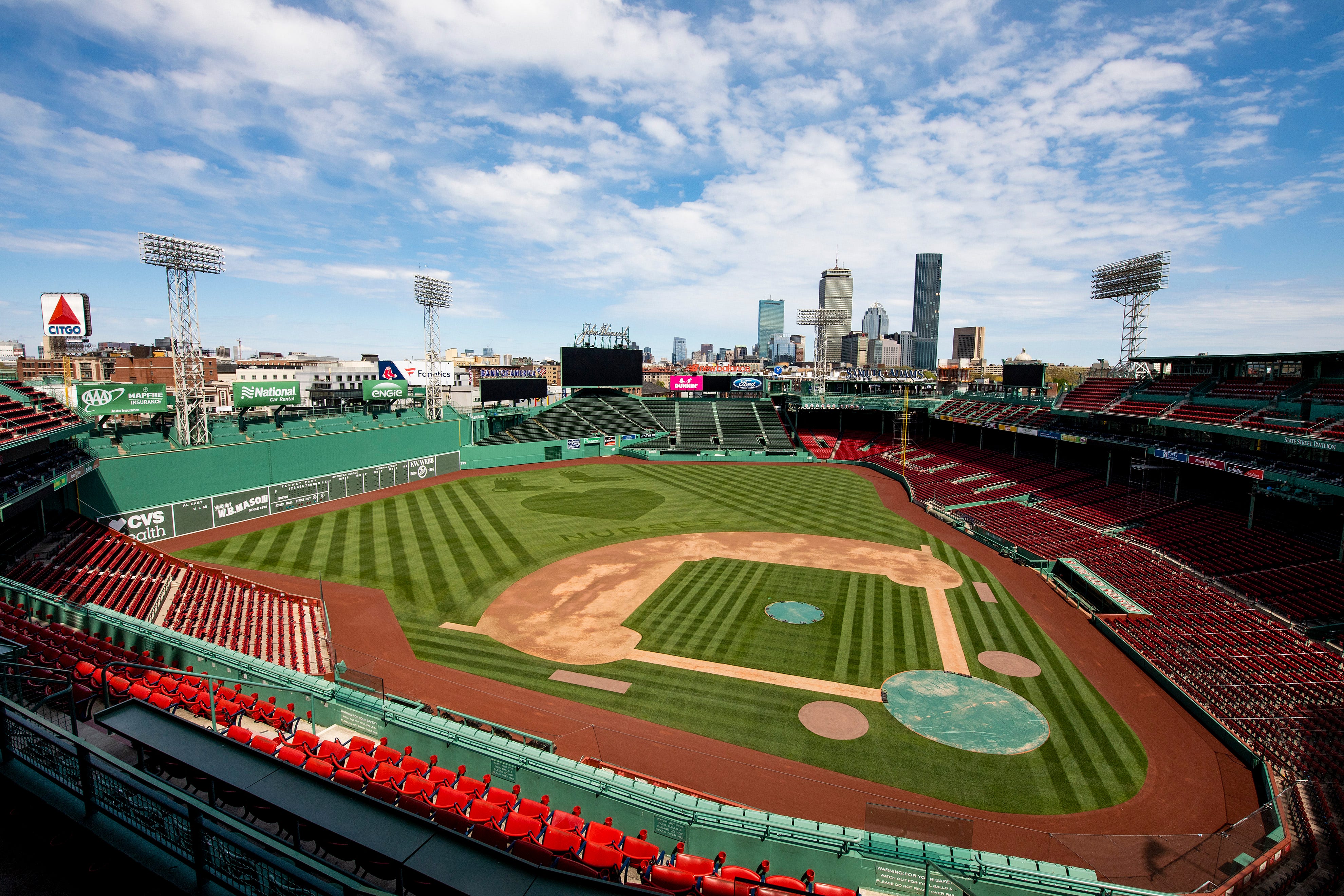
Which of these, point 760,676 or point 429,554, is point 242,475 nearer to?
point 429,554

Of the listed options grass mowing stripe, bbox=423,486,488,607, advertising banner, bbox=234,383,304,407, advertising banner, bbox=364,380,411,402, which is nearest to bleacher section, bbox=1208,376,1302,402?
grass mowing stripe, bbox=423,486,488,607

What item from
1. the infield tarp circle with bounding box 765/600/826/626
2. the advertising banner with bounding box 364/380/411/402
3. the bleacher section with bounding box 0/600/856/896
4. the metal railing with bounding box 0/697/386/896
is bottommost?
the infield tarp circle with bounding box 765/600/826/626

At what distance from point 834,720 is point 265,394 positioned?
4287cm

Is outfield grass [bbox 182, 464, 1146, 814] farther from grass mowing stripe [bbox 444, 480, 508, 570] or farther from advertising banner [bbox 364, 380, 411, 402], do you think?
advertising banner [bbox 364, 380, 411, 402]

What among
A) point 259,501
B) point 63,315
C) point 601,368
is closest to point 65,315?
point 63,315

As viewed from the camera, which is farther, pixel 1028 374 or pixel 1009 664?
pixel 1028 374

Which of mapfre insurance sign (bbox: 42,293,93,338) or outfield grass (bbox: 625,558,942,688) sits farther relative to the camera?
mapfre insurance sign (bbox: 42,293,93,338)

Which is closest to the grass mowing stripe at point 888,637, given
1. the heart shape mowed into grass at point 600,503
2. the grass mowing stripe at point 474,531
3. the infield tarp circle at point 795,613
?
the infield tarp circle at point 795,613

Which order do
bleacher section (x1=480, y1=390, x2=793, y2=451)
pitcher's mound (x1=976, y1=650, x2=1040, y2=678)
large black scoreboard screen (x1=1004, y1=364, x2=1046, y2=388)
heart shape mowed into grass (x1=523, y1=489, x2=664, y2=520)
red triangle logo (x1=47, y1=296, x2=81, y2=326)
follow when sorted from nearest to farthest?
pitcher's mound (x1=976, y1=650, x2=1040, y2=678) → red triangle logo (x1=47, y1=296, x2=81, y2=326) → heart shape mowed into grass (x1=523, y1=489, x2=664, y2=520) → large black scoreboard screen (x1=1004, y1=364, x2=1046, y2=388) → bleacher section (x1=480, y1=390, x2=793, y2=451)

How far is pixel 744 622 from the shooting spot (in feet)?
78.9

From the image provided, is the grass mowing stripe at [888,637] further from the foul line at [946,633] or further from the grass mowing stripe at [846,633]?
the foul line at [946,633]

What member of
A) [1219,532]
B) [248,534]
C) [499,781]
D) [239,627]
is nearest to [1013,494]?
[1219,532]

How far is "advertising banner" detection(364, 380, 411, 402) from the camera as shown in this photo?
5125cm

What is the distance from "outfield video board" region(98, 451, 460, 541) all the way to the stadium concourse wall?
2283 cm
